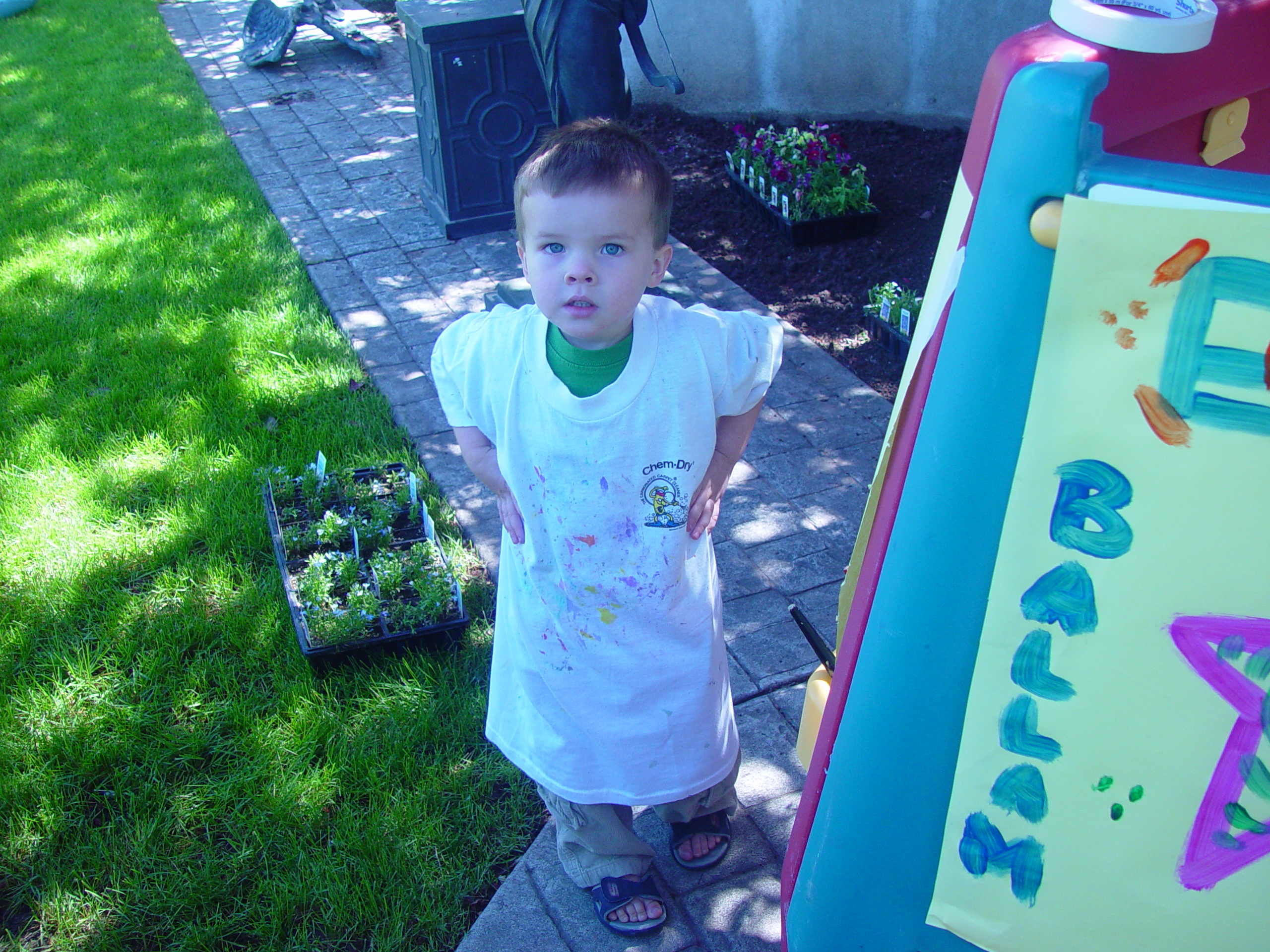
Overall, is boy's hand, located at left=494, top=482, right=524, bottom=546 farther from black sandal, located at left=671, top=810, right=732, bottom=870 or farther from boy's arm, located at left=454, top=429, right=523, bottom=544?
black sandal, located at left=671, top=810, right=732, bottom=870

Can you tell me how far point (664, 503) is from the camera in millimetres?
1804

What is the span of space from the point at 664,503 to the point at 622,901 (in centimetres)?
91

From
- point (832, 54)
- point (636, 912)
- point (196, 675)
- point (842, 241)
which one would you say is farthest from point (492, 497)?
point (832, 54)

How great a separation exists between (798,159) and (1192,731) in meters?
4.82

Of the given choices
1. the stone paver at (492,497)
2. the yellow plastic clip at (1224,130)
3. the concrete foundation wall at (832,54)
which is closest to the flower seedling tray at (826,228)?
the stone paver at (492,497)

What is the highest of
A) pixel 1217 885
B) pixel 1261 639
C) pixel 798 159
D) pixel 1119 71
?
pixel 1119 71

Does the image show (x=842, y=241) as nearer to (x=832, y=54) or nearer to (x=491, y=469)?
(x=832, y=54)

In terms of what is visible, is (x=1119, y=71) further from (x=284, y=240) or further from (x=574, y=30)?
(x=284, y=240)

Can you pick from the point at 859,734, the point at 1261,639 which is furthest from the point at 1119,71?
the point at 859,734

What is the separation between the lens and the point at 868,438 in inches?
150

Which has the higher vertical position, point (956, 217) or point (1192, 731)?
point (956, 217)

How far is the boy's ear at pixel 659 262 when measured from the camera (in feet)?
5.69

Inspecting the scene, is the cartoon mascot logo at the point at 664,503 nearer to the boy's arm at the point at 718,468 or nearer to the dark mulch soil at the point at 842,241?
the boy's arm at the point at 718,468

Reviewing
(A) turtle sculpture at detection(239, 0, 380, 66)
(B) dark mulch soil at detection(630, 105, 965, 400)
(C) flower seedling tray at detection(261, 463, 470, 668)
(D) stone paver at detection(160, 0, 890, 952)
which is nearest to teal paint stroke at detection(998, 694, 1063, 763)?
(D) stone paver at detection(160, 0, 890, 952)
